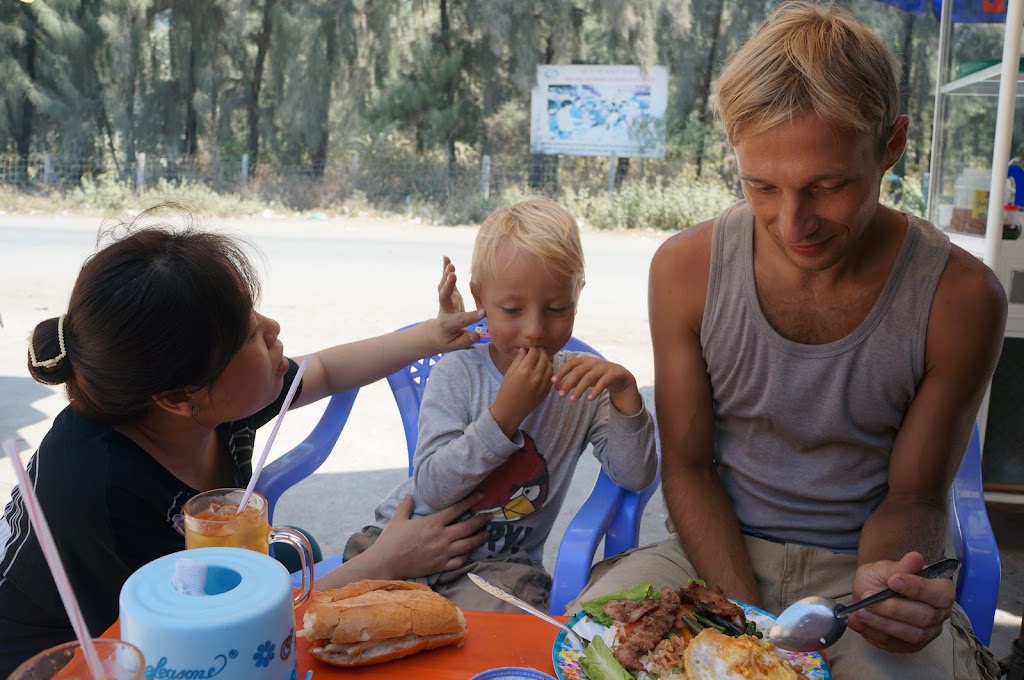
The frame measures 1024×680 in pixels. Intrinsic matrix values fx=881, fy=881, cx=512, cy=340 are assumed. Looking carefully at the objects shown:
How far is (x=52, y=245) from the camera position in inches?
479

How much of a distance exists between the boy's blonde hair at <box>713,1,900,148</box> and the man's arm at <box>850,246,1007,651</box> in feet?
1.25

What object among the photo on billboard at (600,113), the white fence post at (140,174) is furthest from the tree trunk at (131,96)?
the photo on billboard at (600,113)

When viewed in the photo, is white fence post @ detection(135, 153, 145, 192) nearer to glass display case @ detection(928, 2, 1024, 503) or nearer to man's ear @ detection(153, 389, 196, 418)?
glass display case @ detection(928, 2, 1024, 503)

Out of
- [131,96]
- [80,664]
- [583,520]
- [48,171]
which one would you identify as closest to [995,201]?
[583,520]

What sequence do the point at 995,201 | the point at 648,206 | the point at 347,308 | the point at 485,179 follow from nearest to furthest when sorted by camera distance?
the point at 995,201 < the point at 347,308 < the point at 648,206 < the point at 485,179

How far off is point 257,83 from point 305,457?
20.6 metres

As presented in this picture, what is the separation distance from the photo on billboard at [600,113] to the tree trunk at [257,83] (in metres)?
7.21

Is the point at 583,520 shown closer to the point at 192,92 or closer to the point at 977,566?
the point at 977,566

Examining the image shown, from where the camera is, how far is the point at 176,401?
1.61 m

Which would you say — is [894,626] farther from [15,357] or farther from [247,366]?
[15,357]

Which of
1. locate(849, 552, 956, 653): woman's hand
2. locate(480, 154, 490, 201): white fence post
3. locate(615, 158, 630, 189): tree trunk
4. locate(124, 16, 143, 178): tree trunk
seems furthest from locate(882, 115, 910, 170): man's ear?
locate(124, 16, 143, 178): tree trunk

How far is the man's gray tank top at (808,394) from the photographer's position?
6.21 ft

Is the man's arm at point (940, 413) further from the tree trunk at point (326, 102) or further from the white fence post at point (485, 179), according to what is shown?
the tree trunk at point (326, 102)

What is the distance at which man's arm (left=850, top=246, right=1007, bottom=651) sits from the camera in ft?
6.07
